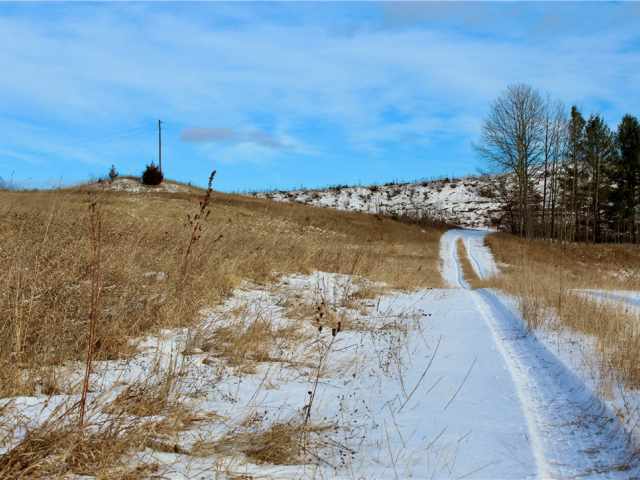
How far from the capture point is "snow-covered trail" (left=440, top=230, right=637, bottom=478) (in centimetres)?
296

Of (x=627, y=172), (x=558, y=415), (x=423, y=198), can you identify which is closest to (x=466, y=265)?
(x=558, y=415)

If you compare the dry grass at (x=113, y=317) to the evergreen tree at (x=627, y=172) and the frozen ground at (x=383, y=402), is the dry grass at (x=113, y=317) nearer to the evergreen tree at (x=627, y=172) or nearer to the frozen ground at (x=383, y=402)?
the frozen ground at (x=383, y=402)

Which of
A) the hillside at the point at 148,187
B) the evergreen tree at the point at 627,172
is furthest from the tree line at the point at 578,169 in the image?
the hillside at the point at 148,187

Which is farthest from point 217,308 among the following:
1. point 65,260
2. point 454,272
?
point 454,272

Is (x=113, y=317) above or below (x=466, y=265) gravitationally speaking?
below

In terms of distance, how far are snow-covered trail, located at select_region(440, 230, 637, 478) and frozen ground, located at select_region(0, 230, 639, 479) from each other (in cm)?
1

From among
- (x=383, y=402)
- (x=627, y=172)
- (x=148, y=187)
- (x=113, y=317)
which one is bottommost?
(x=383, y=402)

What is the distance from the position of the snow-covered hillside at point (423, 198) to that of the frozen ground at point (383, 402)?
1977 inches

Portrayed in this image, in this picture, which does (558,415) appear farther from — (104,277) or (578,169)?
(578,169)

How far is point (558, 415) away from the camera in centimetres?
375

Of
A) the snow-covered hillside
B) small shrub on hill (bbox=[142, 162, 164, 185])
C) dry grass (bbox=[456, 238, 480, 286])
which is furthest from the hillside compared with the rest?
dry grass (bbox=[456, 238, 480, 286])

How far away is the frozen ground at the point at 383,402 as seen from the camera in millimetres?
2881

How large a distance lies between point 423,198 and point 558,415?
199 ft

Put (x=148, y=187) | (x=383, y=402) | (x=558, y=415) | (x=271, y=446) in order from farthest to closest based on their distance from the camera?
(x=148, y=187)
(x=383, y=402)
(x=558, y=415)
(x=271, y=446)
